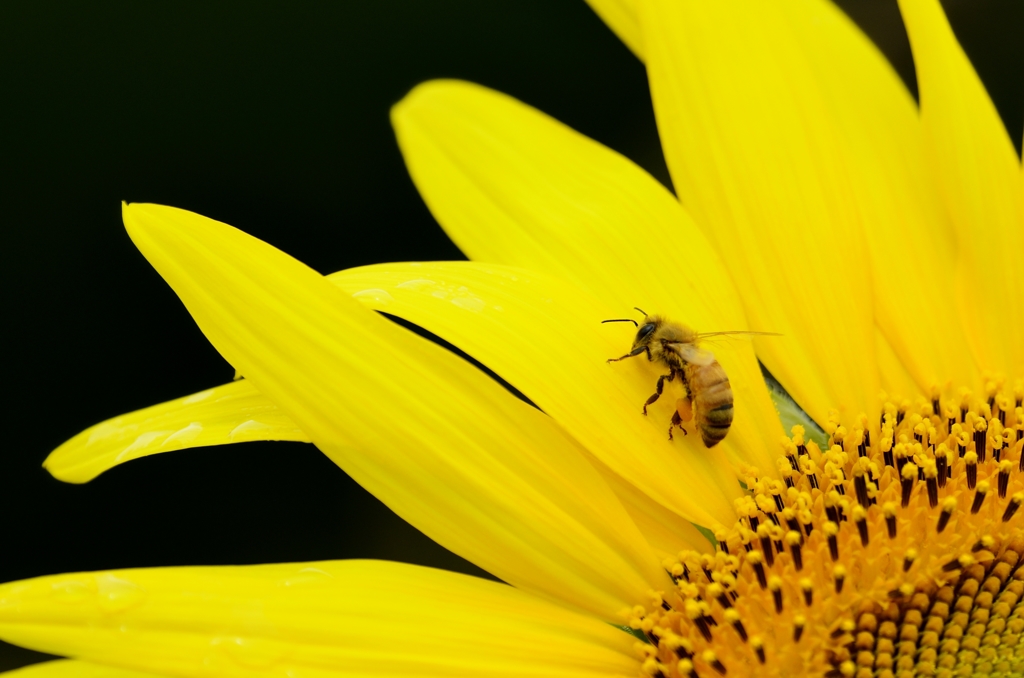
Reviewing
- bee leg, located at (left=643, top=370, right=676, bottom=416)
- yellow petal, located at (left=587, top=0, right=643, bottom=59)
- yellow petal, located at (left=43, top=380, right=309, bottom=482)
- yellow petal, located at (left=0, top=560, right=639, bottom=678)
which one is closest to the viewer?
yellow petal, located at (left=0, top=560, right=639, bottom=678)

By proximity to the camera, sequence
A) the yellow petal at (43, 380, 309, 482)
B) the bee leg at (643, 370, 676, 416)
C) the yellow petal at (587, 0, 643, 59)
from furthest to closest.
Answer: the yellow petal at (587, 0, 643, 59) → the bee leg at (643, 370, 676, 416) → the yellow petal at (43, 380, 309, 482)

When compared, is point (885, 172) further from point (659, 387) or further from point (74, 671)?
point (74, 671)

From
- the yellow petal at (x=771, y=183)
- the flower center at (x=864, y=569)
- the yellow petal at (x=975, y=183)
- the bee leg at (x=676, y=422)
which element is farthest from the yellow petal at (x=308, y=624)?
the yellow petal at (x=975, y=183)

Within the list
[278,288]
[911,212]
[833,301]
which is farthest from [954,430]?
[278,288]

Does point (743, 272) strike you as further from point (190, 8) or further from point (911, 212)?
point (190, 8)

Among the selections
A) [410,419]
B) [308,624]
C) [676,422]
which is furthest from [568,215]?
[308,624]

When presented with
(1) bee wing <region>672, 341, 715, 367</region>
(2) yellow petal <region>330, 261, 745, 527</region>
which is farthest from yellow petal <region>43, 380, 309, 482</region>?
(1) bee wing <region>672, 341, 715, 367</region>

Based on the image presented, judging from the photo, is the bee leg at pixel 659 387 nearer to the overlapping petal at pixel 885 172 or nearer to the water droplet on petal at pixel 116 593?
the overlapping petal at pixel 885 172

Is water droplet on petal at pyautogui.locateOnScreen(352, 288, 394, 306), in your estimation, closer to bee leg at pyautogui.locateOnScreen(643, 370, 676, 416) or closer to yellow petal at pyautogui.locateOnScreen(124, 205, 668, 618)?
yellow petal at pyautogui.locateOnScreen(124, 205, 668, 618)
